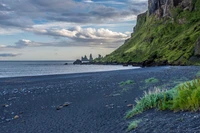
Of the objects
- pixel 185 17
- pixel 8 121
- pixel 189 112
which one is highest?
pixel 185 17

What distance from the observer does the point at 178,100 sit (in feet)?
35.6

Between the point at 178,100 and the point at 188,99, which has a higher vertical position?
the point at 188,99

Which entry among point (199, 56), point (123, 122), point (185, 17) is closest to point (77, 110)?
point (123, 122)

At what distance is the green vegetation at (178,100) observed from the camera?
10070 millimetres

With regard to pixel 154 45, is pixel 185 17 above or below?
above

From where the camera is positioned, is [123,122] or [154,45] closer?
[123,122]

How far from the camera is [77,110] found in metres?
17.2

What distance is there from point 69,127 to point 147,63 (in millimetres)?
110893

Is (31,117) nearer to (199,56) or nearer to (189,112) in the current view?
(189,112)

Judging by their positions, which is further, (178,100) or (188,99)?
(178,100)

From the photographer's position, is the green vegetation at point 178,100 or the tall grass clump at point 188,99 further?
the green vegetation at point 178,100

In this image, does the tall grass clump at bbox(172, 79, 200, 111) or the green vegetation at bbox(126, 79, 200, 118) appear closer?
the tall grass clump at bbox(172, 79, 200, 111)

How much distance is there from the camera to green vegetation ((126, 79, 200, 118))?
396 inches

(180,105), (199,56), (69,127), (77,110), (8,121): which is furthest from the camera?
(199,56)
